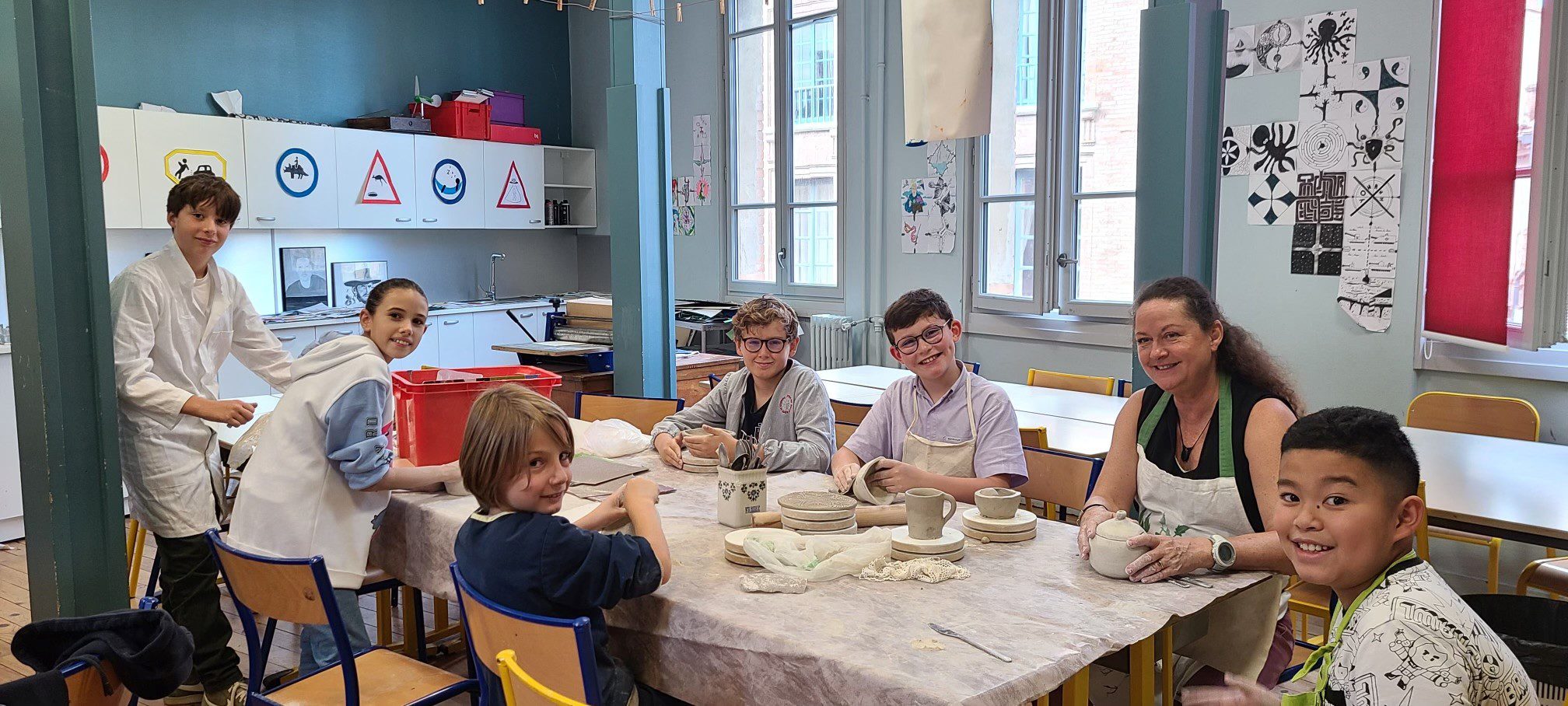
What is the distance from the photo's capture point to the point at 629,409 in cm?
379

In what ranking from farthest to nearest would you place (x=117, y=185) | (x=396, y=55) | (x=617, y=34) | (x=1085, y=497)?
(x=396, y=55) → (x=117, y=185) → (x=617, y=34) → (x=1085, y=497)

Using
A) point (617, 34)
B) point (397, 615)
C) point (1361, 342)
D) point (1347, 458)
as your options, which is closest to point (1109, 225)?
point (1361, 342)

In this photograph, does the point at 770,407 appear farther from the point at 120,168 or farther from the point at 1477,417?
the point at 120,168

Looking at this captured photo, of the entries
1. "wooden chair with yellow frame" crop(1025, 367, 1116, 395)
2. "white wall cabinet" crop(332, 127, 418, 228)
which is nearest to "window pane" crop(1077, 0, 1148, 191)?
"wooden chair with yellow frame" crop(1025, 367, 1116, 395)

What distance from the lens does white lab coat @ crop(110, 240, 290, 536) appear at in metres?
3.08

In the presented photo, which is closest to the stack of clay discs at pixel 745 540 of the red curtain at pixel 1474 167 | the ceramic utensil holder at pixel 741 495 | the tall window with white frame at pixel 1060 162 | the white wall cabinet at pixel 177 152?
the ceramic utensil holder at pixel 741 495

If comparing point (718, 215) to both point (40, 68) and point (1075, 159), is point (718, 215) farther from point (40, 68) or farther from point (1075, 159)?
point (40, 68)

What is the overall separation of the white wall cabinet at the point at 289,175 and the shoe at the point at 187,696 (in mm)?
4061

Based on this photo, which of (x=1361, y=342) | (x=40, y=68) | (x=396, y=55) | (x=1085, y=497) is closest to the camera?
(x=1085, y=497)

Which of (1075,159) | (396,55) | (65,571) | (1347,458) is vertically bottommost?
(65,571)

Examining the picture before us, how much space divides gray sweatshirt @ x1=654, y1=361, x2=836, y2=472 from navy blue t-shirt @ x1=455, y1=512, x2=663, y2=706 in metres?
1.03

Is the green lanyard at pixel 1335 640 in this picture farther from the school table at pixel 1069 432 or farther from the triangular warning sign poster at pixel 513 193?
the triangular warning sign poster at pixel 513 193

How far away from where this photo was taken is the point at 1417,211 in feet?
15.3

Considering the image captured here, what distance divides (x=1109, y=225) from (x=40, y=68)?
16.2ft
